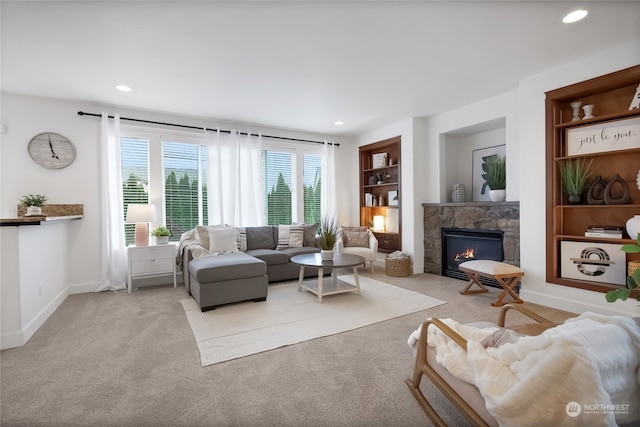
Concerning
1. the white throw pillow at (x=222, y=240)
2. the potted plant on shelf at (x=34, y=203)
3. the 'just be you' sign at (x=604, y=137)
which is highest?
the 'just be you' sign at (x=604, y=137)

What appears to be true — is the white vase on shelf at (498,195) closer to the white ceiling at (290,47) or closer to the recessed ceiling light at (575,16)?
the white ceiling at (290,47)

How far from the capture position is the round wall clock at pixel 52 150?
3775mm

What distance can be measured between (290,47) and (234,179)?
2.78 meters

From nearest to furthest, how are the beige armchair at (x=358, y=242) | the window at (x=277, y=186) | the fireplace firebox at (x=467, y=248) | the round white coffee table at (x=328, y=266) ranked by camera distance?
the round white coffee table at (x=328, y=266), the fireplace firebox at (x=467, y=248), the beige armchair at (x=358, y=242), the window at (x=277, y=186)

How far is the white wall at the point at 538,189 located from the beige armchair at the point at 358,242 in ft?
7.26

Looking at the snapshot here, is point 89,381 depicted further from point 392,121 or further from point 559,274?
point 392,121

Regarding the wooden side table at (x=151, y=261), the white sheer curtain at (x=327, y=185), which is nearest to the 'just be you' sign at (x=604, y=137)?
the white sheer curtain at (x=327, y=185)

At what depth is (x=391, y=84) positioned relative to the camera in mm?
3559

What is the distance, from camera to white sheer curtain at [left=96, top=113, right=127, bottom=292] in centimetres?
405

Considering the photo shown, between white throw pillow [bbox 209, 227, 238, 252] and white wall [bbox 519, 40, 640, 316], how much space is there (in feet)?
12.9

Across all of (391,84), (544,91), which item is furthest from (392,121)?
(544,91)

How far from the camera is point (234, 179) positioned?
16.3 ft

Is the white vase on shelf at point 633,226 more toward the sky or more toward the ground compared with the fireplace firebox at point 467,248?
more toward the sky

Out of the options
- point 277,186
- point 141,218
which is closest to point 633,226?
point 277,186
